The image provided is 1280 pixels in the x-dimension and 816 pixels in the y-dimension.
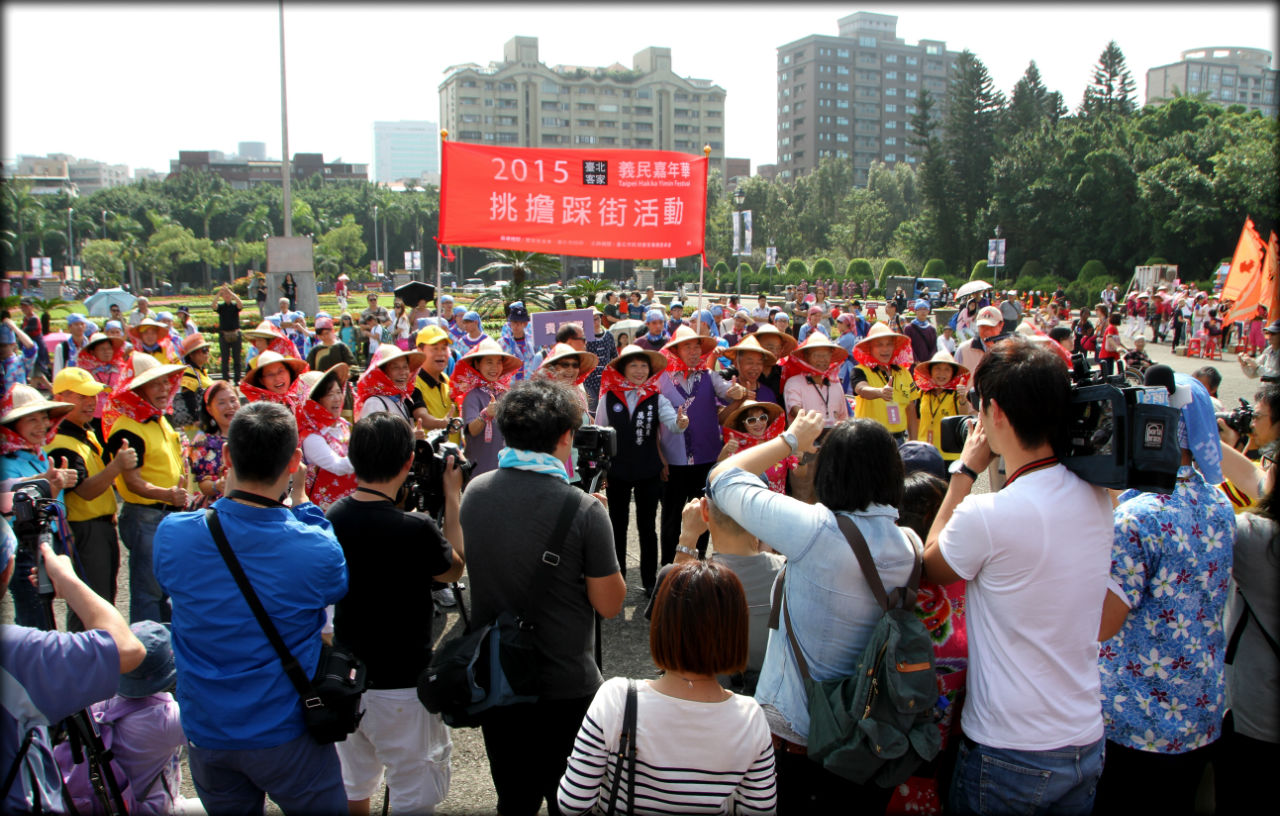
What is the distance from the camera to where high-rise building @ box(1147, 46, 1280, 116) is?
13100 centimetres

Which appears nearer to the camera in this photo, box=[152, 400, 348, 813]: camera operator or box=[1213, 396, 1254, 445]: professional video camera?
box=[152, 400, 348, 813]: camera operator

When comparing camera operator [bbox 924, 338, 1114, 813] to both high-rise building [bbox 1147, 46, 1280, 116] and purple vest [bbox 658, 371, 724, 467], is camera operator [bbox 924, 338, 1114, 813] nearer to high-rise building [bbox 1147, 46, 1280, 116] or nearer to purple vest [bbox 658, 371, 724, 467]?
purple vest [bbox 658, 371, 724, 467]

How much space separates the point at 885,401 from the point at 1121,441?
16.3 feet

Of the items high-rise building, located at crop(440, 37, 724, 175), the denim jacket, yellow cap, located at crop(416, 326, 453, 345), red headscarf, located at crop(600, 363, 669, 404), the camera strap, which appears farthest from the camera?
high-rise building, located at crop(440, 37, 724, 175)

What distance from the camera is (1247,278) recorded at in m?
13.0

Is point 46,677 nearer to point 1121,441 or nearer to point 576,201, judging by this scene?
point 1121,441

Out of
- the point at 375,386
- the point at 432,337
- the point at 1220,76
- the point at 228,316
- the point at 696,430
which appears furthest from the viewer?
the point at 1220,76

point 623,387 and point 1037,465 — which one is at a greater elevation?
point 1037,465

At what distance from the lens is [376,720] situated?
116 inches

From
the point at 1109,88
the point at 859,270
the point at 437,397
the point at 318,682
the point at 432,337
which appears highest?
the point at 1109,88

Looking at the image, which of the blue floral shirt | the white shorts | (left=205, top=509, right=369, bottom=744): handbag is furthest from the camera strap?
the blue floral shirt

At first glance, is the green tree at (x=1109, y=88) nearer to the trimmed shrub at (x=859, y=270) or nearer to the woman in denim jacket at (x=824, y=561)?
the trimmed shrub at (x=859, y=270)

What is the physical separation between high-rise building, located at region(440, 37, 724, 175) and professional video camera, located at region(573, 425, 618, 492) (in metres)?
111

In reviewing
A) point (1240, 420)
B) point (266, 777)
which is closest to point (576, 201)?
point (1240, 420)
